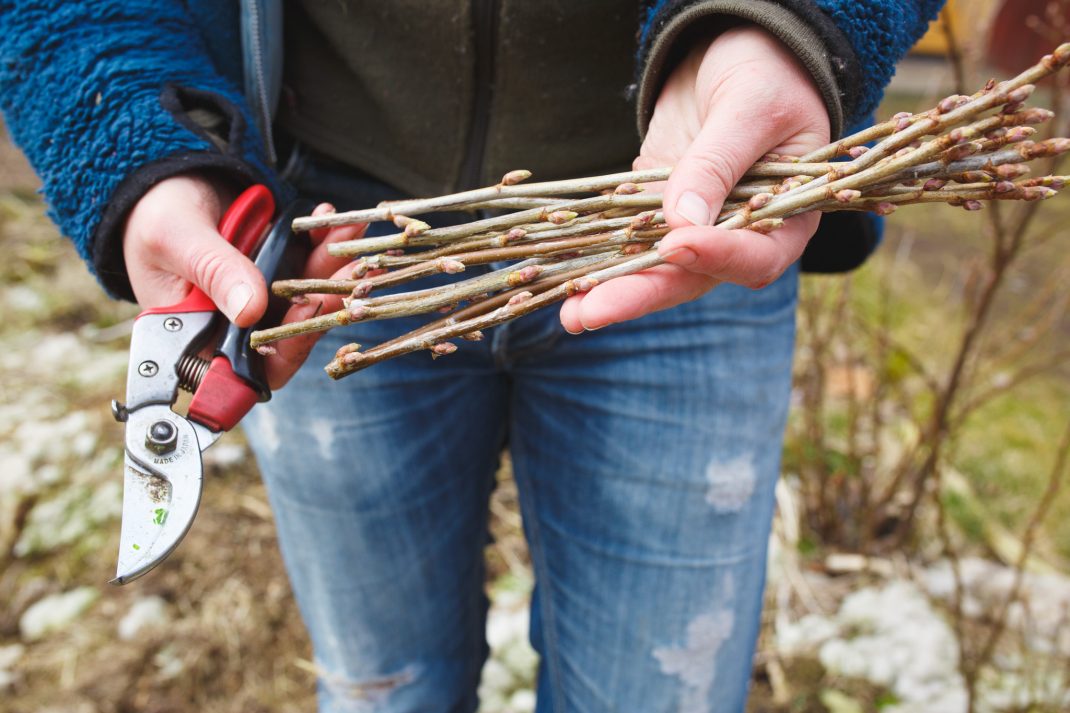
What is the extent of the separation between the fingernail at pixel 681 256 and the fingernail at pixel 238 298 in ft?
1.64

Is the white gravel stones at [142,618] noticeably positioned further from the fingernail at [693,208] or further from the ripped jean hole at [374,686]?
the fingernail at [693,208]

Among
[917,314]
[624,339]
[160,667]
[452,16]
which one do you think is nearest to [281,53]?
[452,16]

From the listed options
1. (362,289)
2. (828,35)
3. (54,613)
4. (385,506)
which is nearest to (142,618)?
(54,613)

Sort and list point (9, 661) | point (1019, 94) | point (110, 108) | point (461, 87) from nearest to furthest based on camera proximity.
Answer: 1. point (1019, 94)
2. point (110, 108)
3. point (461, 87)
4. point (9, 661)

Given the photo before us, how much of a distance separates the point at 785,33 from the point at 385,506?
3.08 feet

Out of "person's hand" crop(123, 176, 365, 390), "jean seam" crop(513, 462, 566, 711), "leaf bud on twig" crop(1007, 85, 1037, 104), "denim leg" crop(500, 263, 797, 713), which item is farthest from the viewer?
"jean seam" crop(513, 462, 566, 711)

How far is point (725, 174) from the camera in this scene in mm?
844

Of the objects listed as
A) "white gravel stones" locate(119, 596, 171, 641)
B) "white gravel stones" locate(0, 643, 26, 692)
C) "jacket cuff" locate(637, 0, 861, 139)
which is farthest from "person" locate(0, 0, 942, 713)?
"white gravel stones" locate(0, 643, 26, 692)

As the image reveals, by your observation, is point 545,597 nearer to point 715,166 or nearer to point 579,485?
point 579,485

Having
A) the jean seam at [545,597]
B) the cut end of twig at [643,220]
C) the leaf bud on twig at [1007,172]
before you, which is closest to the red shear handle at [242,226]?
the cut end of twig at [643,220]

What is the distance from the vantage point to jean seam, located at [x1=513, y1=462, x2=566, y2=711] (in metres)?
1.43

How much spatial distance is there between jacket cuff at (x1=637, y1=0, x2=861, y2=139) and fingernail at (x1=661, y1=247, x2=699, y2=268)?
0.93 ft

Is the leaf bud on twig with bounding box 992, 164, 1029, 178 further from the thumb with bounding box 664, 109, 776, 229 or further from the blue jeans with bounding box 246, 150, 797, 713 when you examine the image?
the blue jeans with bounding box 246, 150, 797, 713

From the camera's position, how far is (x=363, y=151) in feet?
4.20
